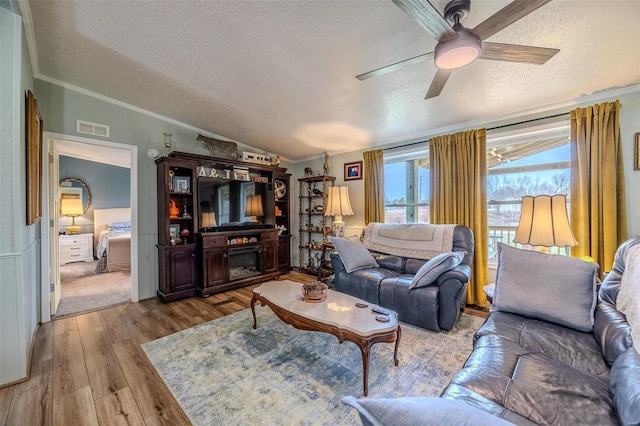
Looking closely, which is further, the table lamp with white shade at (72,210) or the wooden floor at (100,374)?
the table lamp with white shade at (72,210)

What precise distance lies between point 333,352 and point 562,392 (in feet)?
4.98

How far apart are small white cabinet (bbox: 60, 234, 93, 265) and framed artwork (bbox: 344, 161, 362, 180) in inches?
245

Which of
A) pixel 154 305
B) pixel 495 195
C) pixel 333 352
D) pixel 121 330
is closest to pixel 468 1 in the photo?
pixel 495 195

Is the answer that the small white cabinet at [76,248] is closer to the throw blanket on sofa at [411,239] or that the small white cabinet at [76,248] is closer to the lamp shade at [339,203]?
the lamp shade at [339,203]

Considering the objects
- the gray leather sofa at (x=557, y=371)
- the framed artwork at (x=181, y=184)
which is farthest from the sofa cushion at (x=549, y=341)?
the framed artwork at (x=181, y=184)

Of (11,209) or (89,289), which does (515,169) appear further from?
(89,289)

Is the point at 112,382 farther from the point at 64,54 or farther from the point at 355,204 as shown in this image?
the point at 355,204

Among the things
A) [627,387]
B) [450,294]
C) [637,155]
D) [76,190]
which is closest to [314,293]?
[450,294]

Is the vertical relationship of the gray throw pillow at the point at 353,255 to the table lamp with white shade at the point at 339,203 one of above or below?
below

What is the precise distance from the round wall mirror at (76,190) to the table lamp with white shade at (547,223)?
858cm

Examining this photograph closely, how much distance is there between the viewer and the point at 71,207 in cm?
608

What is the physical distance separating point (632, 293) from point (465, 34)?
1.72m

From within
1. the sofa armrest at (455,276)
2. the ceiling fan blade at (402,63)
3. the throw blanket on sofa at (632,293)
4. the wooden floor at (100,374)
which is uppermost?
the ceiling fan blade at (402,63)

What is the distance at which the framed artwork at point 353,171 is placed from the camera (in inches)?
183
